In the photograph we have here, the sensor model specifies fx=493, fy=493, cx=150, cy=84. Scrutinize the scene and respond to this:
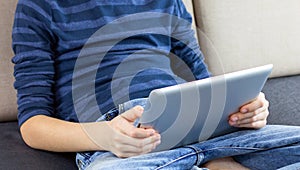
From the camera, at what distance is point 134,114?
89 centimetres

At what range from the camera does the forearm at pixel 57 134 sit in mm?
1003

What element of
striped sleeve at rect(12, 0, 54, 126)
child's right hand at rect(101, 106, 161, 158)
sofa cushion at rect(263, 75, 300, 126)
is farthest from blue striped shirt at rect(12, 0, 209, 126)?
sofa cushion at rect(263, 75, 300, 126)

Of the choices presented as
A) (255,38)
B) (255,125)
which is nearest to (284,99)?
(255,38)

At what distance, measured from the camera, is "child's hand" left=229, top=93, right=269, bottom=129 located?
39.4 inches

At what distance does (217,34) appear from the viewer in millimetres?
1556

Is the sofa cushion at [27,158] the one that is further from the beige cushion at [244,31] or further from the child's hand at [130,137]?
the beige cushion at [244,31]

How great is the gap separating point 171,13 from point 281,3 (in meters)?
0.51

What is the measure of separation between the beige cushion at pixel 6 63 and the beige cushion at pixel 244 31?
0.59m

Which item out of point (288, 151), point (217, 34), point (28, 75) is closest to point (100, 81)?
point (28, 75)

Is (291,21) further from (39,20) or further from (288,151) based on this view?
(39,20)

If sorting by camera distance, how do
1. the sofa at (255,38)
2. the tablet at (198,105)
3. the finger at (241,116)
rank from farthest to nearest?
1. the sofa at (255,38)
2. the finger at (241,116)
3. the tablet at (198,105)

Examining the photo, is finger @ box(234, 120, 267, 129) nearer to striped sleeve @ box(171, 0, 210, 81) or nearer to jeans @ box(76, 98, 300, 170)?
jeans @ box(76, 98, 300, 170)

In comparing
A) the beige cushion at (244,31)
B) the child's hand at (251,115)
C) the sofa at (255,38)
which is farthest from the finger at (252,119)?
the beige cushion at (244,31)

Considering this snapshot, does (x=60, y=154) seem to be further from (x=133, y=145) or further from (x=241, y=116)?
(x=241, y=116)
